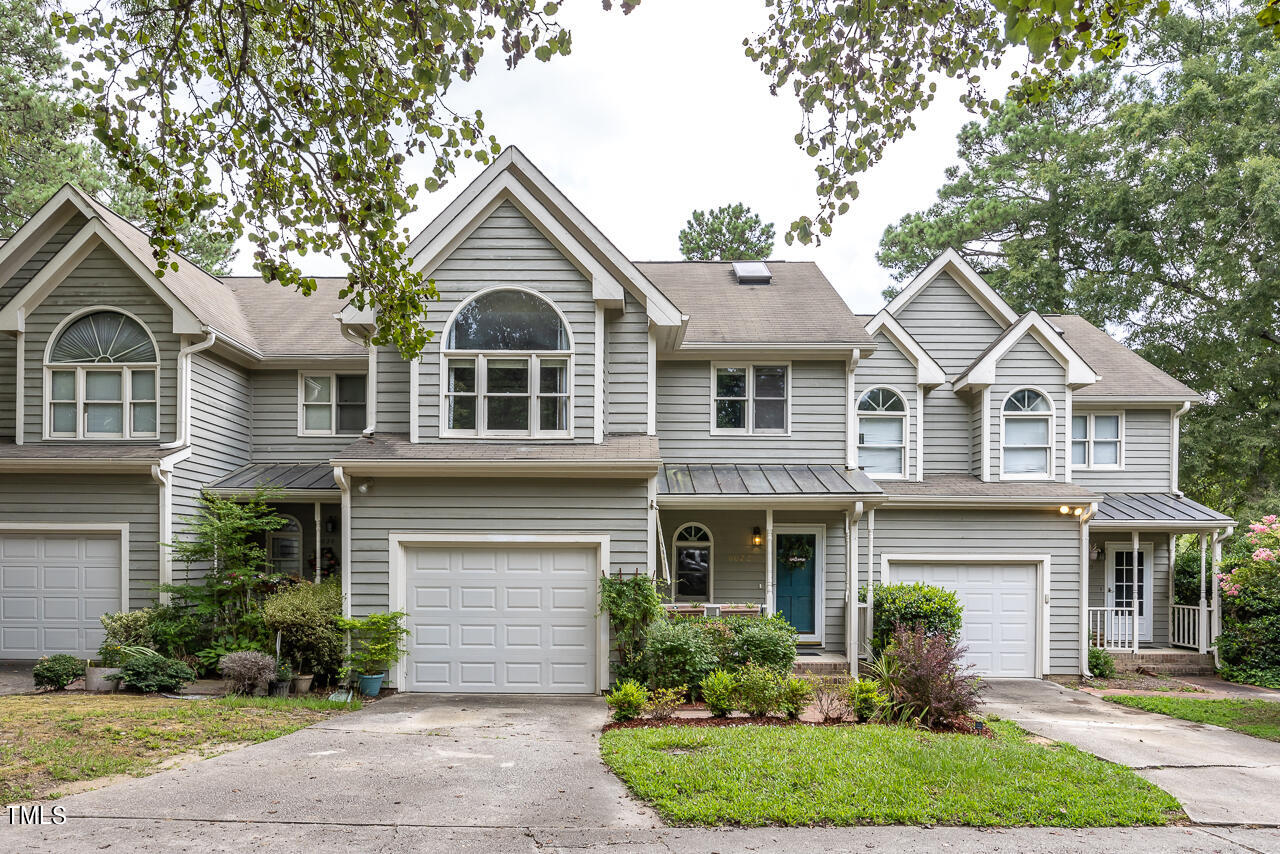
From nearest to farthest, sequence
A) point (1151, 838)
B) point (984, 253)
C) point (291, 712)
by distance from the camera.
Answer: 1. point (1151, 838)
2. point (291, 712)
3. point (984, 253)

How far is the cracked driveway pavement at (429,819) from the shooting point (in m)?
5.15

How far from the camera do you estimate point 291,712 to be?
924 centimetres

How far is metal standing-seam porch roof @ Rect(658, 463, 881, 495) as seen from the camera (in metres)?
12.4

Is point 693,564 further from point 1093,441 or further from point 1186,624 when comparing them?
point 1186,624

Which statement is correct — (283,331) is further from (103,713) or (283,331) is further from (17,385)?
(103,713)

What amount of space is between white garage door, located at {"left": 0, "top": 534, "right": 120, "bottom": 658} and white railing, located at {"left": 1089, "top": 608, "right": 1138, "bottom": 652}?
17148 millimetres

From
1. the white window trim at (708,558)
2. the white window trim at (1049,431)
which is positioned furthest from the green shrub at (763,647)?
the white window trim at (1049,431)

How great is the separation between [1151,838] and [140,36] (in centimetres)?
899

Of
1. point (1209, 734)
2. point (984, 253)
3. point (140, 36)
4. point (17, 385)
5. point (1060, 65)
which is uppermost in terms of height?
point (984, 253)

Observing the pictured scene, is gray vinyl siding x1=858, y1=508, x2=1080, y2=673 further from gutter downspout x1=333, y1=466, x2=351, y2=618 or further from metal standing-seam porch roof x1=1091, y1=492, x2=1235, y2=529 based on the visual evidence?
gutter downspout x1=333, y1=466, x2=351, y2=618

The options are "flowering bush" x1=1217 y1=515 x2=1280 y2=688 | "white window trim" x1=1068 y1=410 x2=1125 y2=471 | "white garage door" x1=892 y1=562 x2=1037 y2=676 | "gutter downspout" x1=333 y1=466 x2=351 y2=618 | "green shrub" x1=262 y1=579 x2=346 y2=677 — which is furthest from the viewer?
"white window trim" x1=1068 y1=410 x2=1125 y2=471

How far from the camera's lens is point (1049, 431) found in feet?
47.2

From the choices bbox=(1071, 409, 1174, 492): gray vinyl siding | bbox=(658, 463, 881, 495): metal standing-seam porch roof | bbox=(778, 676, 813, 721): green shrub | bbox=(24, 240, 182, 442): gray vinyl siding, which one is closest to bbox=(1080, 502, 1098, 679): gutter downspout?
bbox=(1071, 409, 1174, 492): gray vinyl siding

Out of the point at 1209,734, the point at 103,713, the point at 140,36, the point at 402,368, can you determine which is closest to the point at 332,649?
the point at 103,713
